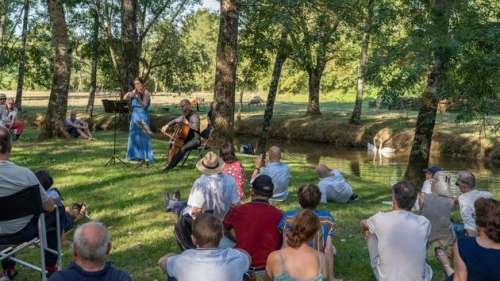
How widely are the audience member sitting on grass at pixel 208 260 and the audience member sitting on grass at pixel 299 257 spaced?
352mm

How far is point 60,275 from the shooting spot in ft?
10.4

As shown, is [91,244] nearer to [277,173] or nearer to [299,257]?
[299,257]

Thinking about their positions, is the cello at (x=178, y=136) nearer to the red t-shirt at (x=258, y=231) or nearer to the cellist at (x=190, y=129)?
the cellist at (x=190, y=129)

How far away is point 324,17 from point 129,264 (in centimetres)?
1062

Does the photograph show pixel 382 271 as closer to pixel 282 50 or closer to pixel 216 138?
pixel 216 138

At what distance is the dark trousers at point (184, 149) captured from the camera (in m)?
11.3

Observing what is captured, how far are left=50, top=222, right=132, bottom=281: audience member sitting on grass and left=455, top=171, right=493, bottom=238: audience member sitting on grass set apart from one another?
416 centimetres

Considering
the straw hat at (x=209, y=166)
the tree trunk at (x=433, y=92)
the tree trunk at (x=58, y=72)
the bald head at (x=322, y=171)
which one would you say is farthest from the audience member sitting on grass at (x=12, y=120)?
the tree trunk at (x=433, y=92)

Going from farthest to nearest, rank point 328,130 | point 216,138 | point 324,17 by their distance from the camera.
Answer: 1. point 328,130
2. point 324,17
3. point 216,138

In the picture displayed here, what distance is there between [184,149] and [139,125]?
1.21 meters

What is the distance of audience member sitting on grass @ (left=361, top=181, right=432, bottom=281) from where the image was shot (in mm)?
4887

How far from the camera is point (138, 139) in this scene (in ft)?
39.8

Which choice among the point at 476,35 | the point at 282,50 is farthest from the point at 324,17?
the point at 476,35

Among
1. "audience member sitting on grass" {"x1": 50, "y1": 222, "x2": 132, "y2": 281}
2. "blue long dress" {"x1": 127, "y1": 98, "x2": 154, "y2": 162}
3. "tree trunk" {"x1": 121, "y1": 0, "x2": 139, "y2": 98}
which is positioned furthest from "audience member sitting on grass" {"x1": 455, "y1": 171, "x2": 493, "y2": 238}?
"tree trunk" {"x1": 121, "y1": 0, "x2": 139, "y2": 98}
